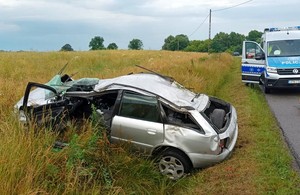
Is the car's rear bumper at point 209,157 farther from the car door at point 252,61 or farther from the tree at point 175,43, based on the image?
the tree at point 175,43

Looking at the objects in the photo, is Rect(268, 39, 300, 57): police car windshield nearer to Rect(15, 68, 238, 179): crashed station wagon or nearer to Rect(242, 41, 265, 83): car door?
Rect(242, 41, 265, 83): car door

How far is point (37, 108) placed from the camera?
5.98 metres

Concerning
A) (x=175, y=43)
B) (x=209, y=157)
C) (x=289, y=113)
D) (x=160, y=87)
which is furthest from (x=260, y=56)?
(x=175, y=43)

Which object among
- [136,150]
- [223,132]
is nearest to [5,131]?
[136,150]

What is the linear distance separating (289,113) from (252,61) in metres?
4.64

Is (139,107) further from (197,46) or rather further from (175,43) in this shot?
(175,43)

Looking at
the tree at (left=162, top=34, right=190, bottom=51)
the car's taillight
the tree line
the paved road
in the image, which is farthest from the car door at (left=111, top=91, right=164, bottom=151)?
the tree at (left=162, top=34, right=190, bottom=51)

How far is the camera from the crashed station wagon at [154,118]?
5504mm

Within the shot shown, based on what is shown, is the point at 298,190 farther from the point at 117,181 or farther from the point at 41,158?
the point at 41,158

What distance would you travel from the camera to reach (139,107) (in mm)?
5859

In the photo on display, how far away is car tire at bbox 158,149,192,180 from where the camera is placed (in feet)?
18.2

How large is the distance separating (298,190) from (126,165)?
7.91 ft

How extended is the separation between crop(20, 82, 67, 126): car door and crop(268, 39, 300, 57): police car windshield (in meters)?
9.50

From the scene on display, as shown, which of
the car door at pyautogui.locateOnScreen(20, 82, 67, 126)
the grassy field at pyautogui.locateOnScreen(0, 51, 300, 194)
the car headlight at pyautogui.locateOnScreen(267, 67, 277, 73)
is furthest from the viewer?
the car headlight at pyautogui.locateOnScreen(267, 67, 277, 73)
